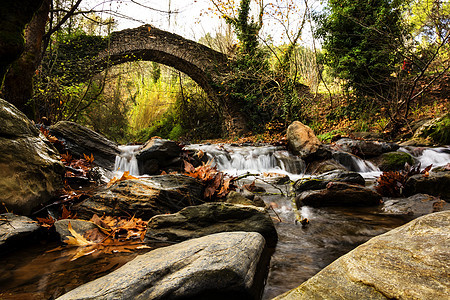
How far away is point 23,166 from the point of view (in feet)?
7.86

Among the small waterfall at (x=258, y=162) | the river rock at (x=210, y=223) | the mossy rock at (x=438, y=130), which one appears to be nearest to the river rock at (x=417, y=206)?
the river rock at (x=210, y=223)

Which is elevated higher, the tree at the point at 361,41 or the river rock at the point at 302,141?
the tree at the point at 361,41

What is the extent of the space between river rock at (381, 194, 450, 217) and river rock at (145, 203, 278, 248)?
6.70ft

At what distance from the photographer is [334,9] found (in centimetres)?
1186

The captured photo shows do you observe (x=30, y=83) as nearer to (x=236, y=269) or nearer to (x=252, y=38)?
(x=236, y=269)

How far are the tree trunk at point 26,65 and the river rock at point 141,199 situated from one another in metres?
5.11

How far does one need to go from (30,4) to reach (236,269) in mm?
3538

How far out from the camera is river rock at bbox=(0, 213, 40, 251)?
6.02ft

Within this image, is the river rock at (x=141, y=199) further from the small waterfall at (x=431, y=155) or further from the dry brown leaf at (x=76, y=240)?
the small waterfall at (x=431, y=155)

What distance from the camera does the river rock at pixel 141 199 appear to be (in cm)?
256

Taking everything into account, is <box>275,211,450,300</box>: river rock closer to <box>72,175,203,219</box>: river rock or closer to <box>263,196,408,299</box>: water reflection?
<box>263,196,408,299</box>: water reflection

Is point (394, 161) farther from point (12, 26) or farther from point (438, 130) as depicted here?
point (12, 26)

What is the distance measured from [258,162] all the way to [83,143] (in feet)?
16.4

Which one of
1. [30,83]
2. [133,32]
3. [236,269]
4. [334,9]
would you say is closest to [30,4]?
[236,269]
